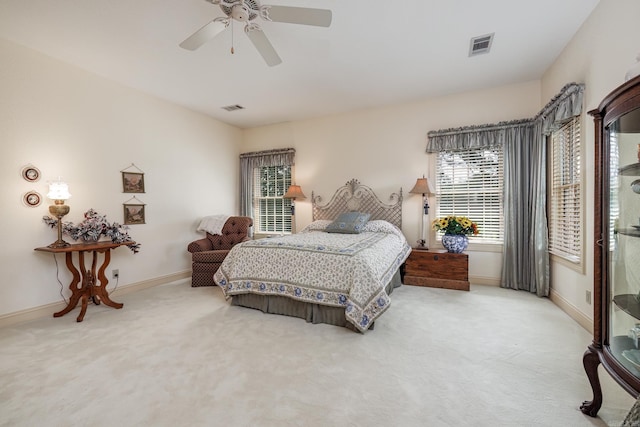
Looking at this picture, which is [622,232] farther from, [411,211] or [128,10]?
[128,10]

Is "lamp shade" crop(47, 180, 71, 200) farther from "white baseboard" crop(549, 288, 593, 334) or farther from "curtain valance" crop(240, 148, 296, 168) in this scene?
"white baseboard" crop(549, 288, 593, 334)

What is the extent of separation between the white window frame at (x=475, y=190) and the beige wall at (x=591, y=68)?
940 mm

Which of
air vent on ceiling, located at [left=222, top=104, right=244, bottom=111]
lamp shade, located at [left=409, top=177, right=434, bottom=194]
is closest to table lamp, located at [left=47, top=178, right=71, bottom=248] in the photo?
air vent on ceiling, located at [left=222, top=104, right=244, bottom=111]

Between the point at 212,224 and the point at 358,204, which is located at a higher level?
the point at 358,204

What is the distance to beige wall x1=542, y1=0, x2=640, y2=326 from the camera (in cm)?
214

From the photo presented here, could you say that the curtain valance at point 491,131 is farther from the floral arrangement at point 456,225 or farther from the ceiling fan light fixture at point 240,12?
the ceiling fan light fixture at point 240,12

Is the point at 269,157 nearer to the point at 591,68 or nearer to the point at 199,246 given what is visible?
the point at 199,246

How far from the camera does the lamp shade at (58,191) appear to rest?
9.98ft

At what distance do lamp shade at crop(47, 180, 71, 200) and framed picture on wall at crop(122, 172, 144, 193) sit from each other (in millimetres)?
868

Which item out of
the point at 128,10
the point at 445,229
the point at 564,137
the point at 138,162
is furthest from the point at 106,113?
the point at 564,137

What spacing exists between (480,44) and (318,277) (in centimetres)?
301

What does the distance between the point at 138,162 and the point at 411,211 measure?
4314 millimetres

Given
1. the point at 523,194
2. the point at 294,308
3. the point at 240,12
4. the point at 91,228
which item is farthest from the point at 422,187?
the point at 91,228

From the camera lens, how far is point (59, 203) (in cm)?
316
